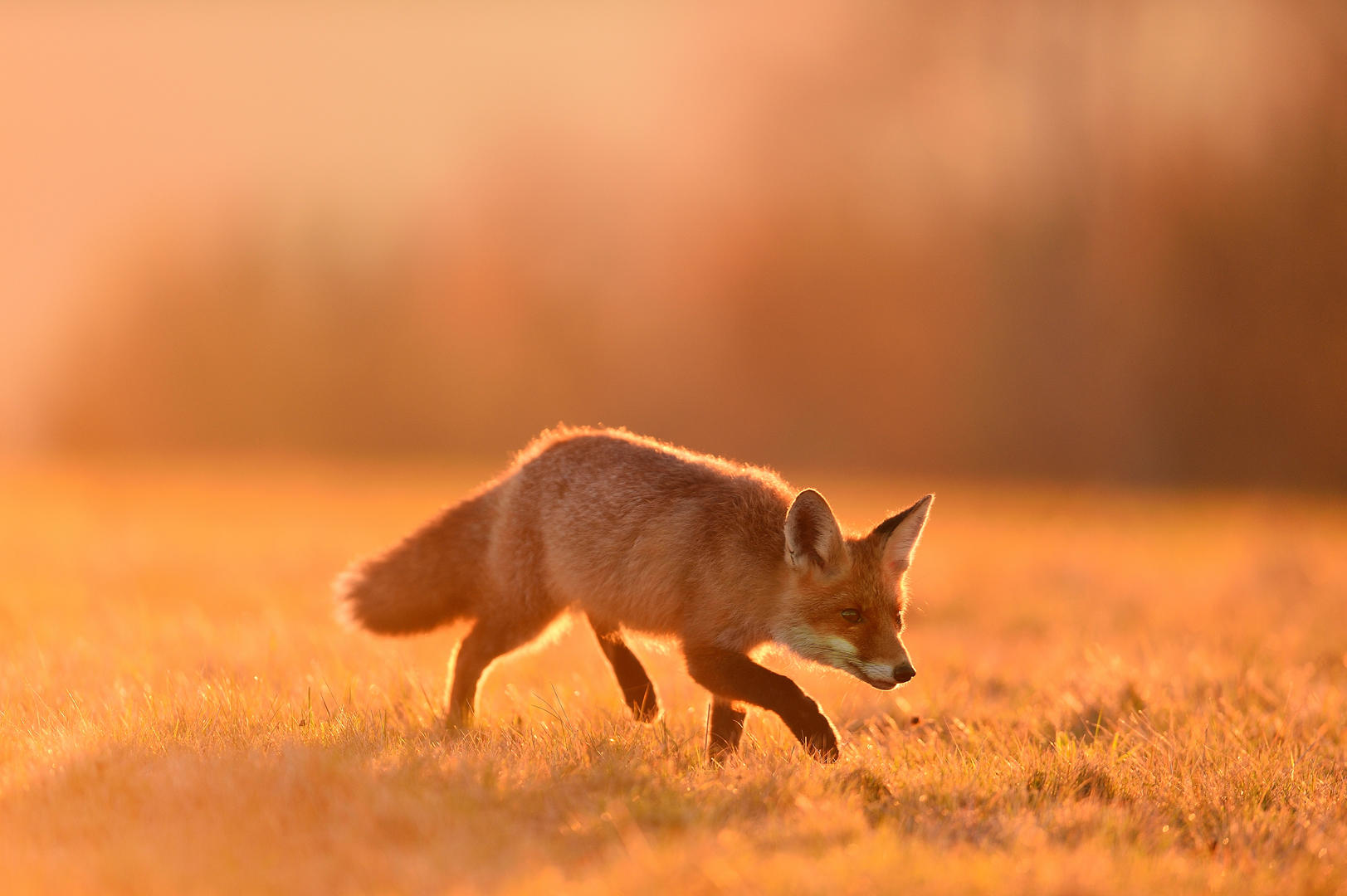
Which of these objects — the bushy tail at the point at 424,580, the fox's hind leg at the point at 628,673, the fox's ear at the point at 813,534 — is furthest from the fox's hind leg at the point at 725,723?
the bushy tail at the point at 424,580

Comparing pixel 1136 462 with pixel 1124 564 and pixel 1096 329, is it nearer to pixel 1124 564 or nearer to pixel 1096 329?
pixel 1096 329

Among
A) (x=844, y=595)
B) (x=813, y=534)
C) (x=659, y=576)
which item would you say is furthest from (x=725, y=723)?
(x=813, y=534)

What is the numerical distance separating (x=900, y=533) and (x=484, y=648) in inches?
90.4

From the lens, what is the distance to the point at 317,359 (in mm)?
39312

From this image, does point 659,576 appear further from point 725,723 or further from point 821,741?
point 821,741

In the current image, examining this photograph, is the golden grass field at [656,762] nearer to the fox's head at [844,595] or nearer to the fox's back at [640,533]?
the fox's head at [844,595]

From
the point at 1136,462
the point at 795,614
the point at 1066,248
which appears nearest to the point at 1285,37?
the point at 1066,248

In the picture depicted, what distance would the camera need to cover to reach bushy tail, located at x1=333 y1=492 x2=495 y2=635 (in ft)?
22.1

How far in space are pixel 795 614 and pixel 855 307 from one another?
26.0 metres

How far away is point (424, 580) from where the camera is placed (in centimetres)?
677

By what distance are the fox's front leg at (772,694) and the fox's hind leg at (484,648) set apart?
1163 millimetres

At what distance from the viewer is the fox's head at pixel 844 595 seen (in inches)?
220

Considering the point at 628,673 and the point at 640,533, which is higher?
the point at 640,533

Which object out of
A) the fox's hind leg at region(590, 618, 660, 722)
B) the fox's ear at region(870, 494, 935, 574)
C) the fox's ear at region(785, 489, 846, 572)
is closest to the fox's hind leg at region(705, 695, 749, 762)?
the fox's hind leg at region(590, 618, 660, 722)
